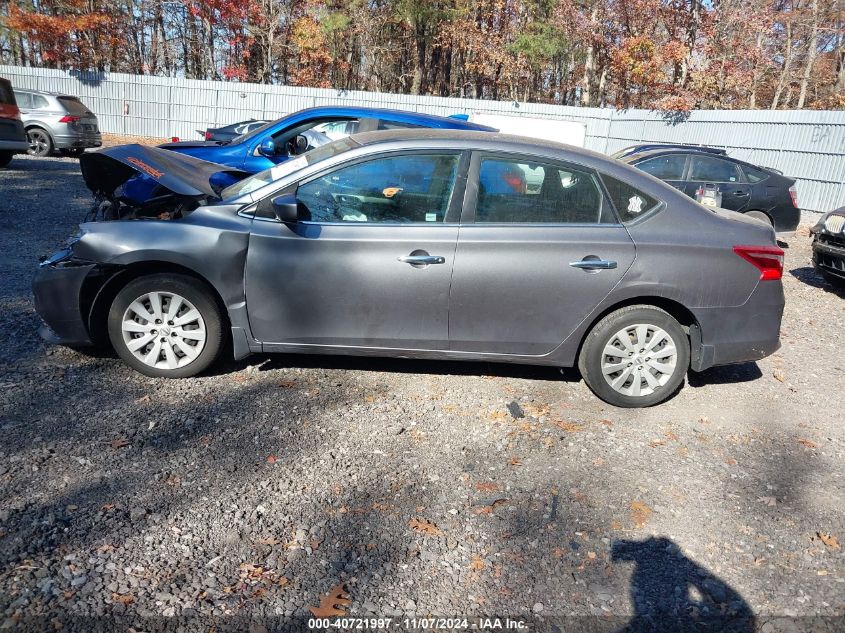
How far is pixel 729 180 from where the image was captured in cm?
1096

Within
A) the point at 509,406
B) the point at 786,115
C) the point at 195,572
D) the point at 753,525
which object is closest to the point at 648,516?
the point at 753,525

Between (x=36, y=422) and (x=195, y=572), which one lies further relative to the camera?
(x=36, y=422)

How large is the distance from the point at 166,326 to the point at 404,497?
2057 millimetres

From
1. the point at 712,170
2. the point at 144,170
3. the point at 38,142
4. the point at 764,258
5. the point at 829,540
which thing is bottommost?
the point at 829,540

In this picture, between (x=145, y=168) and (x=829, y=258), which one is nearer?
(x=145, y=168)

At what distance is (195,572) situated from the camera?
9.05 ft

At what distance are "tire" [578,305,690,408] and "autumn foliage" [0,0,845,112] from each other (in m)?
22.7

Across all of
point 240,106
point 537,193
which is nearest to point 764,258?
point 537,193

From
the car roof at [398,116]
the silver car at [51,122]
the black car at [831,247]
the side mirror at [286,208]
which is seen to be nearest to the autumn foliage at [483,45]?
the silver car at [51,122]

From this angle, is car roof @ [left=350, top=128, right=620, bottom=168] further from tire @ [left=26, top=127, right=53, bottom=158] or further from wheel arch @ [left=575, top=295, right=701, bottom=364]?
tire @ [left=26, top=127, right=53, bottom=158]

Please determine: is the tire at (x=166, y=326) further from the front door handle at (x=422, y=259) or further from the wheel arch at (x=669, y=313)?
the wheel arch at (x=669, y=313)

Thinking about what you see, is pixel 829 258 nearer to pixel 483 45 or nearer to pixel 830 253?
pixel 830 253

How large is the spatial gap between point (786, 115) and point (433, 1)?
18.1 metres

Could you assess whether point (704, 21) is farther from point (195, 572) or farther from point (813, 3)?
point (195, 572)
